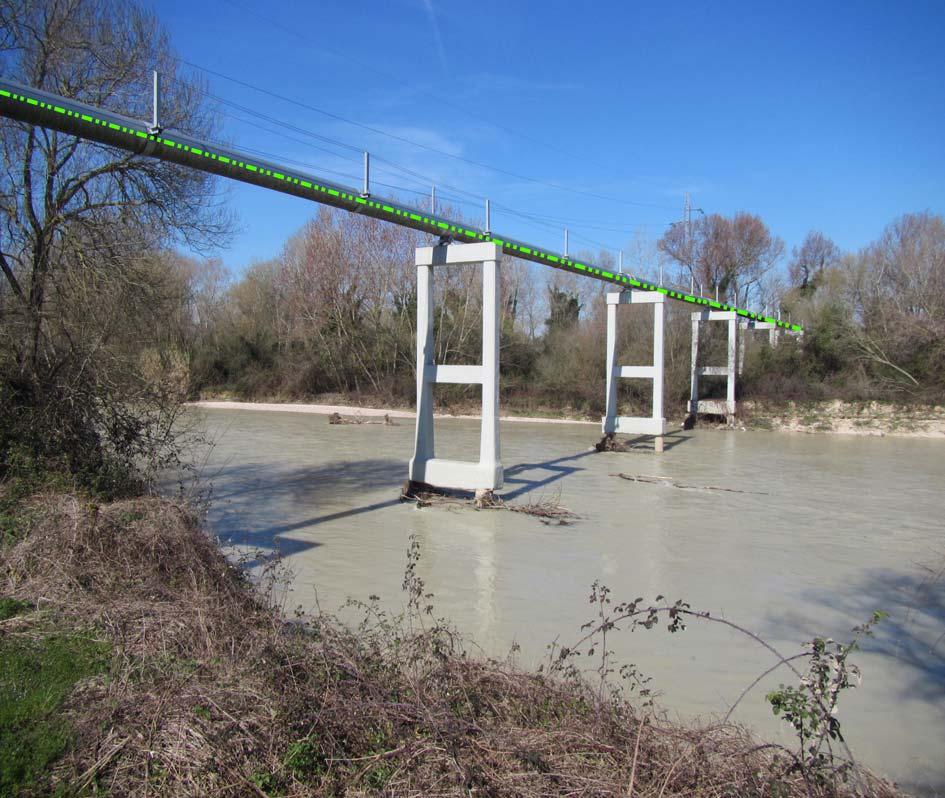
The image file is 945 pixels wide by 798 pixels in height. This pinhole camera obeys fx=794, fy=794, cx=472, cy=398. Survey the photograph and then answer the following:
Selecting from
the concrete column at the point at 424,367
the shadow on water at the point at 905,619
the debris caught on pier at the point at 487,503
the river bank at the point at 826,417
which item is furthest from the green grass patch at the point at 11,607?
the river bank at the point at 826,417

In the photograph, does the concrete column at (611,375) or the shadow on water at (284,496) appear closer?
the shadow on water at (284,496)

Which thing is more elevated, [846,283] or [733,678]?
[846,283]

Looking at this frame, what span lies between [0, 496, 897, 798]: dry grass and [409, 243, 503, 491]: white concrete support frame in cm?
875

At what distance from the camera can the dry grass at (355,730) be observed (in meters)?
3.38

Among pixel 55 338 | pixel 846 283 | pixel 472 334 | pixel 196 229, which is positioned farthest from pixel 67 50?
pixel 846 283

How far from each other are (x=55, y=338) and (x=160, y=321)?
12.1 ft

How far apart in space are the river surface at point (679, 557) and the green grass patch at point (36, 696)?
3057 millimetres

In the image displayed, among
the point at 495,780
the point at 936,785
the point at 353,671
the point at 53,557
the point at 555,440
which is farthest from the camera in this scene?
the point at 555,440

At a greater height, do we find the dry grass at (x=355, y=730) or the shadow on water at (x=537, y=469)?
the dry grass at (x=355, y=730)

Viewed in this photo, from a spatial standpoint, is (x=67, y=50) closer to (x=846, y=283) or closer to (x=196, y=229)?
(x=196, y=229)

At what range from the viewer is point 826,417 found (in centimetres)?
3238

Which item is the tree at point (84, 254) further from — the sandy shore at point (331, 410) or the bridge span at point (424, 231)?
the sandy shore at point (331, 410)

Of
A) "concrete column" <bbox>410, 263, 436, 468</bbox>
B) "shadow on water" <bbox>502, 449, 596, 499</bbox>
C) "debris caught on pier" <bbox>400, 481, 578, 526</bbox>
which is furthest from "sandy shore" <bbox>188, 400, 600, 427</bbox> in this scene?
"concrete column" <bbox>410, 263, 436, 468</bbox>

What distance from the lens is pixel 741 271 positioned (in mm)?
51219
